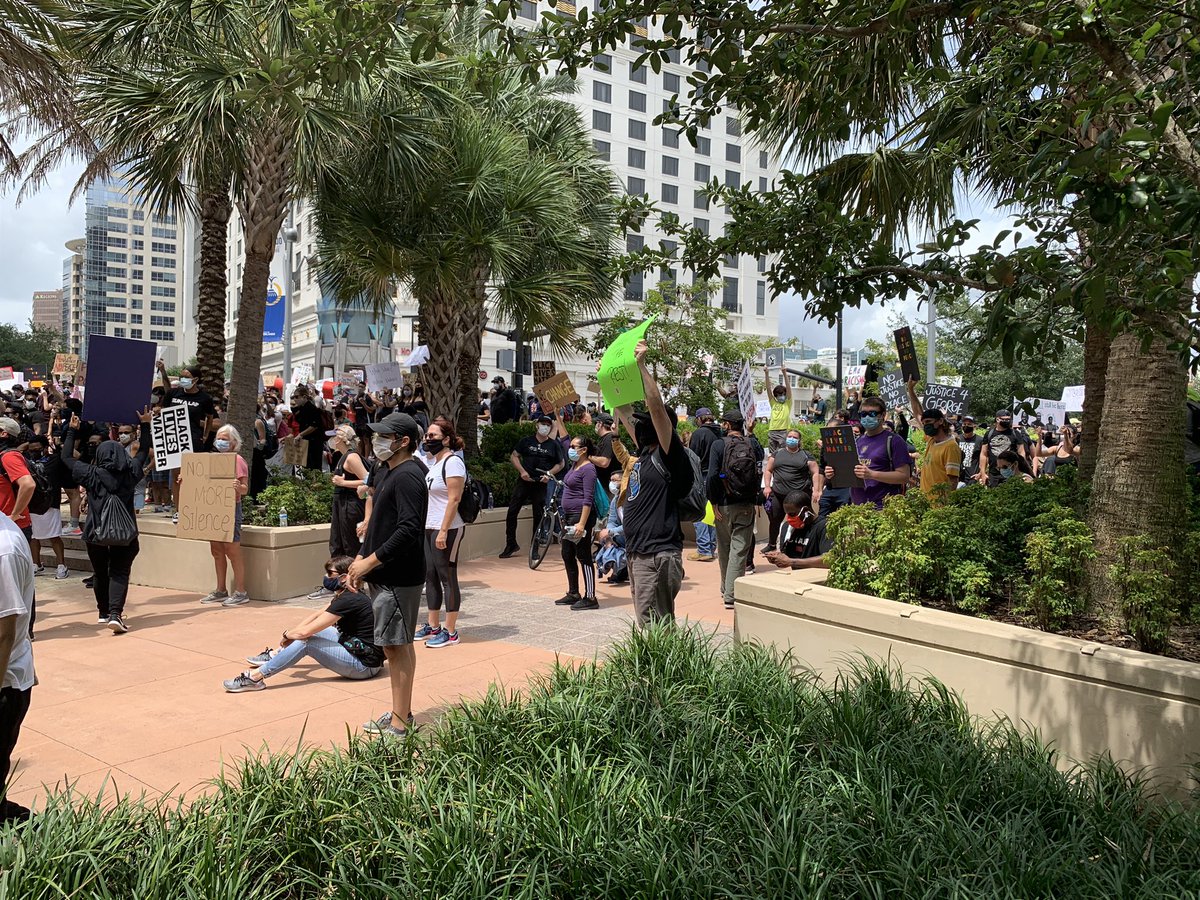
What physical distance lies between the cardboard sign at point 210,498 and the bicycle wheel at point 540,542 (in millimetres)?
4131

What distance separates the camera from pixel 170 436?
34.0ft

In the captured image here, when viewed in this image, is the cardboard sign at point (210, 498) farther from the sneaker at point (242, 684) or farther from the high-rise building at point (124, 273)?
the high-rise building at point (124, 273)

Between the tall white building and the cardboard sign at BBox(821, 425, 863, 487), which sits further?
the tall white building

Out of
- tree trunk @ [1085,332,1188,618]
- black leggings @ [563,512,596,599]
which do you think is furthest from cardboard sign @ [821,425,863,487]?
tree trunk @ [1085,332,1188,618]

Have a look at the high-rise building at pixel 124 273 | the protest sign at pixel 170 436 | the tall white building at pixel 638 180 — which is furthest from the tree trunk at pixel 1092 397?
the high-rise building at pixel 124 273

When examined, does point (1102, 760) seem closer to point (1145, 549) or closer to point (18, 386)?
point (1145, 549)

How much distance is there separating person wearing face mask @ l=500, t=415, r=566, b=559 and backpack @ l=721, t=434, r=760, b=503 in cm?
367

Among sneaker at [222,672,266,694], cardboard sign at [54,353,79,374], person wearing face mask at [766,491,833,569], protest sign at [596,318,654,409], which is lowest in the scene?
sneaker at [222,672,266,694]

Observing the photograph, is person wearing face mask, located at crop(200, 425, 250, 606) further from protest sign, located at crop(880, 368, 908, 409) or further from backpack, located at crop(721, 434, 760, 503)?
protest sign, located at crop(880, 368, 908, 409)

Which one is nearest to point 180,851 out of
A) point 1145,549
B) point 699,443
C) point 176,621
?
point 1145,549

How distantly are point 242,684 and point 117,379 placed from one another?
5909mm

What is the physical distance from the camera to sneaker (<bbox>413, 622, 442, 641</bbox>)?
8.01 meters

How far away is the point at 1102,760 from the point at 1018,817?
1.10m

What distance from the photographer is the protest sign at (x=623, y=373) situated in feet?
17.8
